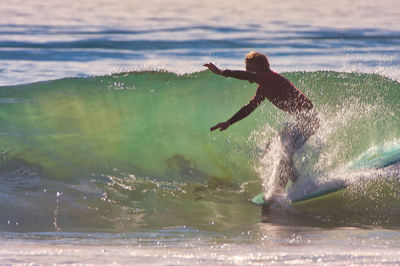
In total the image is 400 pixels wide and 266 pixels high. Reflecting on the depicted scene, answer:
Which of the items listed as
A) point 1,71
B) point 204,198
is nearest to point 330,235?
point 204,198

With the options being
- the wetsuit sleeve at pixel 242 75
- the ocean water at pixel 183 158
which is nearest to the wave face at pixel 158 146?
the ocean water at pixel 183 158

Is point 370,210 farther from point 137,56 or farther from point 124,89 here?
point 137,56

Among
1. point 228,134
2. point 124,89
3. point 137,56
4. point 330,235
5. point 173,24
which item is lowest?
point 330,235

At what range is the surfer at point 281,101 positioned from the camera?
6.09 metres

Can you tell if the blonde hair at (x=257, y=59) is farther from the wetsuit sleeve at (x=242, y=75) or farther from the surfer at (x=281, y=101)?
the wetsuit sleeve at (x=242, y=75)

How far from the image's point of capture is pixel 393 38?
52.7 feet

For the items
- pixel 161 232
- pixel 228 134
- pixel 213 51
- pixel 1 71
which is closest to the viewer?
pixel 161 232

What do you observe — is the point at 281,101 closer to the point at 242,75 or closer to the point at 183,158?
the point at 242,75

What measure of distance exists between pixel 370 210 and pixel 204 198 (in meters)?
1.51

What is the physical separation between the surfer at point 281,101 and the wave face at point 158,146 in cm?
24

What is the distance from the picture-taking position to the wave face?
252 inches

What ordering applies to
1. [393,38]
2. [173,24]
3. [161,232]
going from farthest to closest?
[173,24] < [393,38] < [161,232]

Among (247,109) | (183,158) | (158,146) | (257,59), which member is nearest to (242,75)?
(257,59)

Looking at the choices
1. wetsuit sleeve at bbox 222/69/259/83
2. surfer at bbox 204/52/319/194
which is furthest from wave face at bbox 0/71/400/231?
wetsuit sleeve at bbox 222/69/259/83
